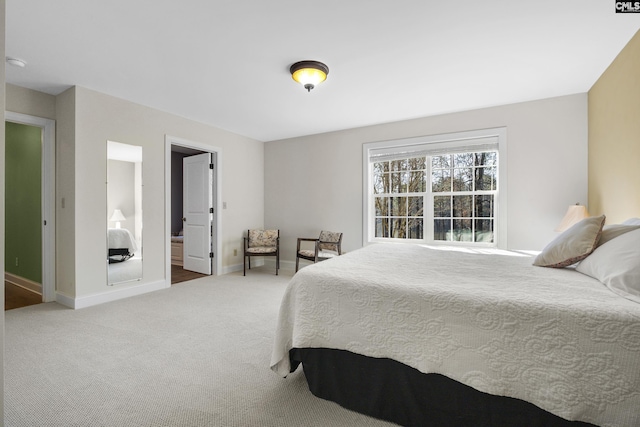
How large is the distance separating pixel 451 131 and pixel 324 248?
2.61m

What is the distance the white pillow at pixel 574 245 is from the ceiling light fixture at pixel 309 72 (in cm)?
234

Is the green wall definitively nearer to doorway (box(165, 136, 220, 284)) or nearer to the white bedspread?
doorway (box(165, 136, 220, 284))

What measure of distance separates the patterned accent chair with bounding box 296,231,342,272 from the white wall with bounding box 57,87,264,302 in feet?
6.85

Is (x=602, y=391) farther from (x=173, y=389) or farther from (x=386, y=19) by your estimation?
(x=386, y=19)

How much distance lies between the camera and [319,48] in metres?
2.52

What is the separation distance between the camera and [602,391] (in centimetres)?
111

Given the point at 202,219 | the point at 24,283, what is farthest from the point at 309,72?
the point at 24,283

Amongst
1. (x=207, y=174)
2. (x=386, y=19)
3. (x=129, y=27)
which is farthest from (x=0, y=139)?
(x=207, y=174)

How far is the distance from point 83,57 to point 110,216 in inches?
70.3

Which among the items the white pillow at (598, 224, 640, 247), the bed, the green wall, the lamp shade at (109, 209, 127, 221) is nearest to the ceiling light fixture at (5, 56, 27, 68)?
the green wall

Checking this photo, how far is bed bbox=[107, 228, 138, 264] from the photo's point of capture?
3.63 metres

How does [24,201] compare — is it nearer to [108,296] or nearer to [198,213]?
[108,296]

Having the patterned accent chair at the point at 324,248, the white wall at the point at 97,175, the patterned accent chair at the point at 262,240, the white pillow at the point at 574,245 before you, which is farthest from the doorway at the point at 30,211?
the white pillow at the point at 574,245

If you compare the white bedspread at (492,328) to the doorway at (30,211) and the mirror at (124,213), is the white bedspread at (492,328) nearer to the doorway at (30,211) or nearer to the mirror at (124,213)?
the mirror at (124,213)
